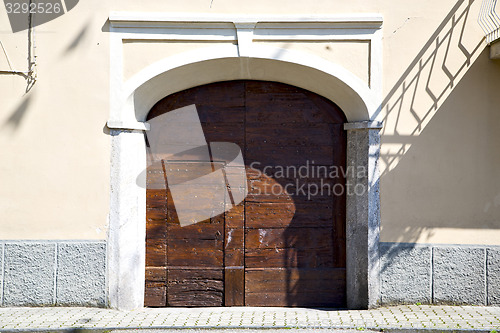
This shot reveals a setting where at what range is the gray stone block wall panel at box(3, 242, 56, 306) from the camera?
260 inches

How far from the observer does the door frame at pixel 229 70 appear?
660cm

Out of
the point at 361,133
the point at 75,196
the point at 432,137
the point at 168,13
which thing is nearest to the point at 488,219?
the point at 432,137

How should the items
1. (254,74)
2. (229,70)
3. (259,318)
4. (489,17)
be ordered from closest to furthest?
(259,318)
(489,17)
(229,70)
(254,74)

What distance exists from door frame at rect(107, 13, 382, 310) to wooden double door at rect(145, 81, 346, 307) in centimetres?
30

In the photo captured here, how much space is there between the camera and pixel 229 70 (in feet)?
22.8

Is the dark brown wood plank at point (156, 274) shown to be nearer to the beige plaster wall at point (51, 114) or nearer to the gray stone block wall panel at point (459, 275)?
the beige plaster wall at point (51, 114)

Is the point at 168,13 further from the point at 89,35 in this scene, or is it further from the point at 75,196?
the point at 75,196

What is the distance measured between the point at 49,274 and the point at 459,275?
4771mm

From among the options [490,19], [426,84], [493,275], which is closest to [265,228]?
[426,84]

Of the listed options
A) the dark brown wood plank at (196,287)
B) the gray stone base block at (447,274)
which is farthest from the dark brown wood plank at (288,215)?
the gray stone base block at (447,274)

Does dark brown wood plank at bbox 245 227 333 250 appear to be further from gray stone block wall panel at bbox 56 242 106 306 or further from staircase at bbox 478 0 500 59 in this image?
staircase at bbox 478 0 500 59

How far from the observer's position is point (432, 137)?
664cm

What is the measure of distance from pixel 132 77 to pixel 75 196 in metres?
1.54

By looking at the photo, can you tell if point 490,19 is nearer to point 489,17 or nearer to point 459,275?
point 489,17
